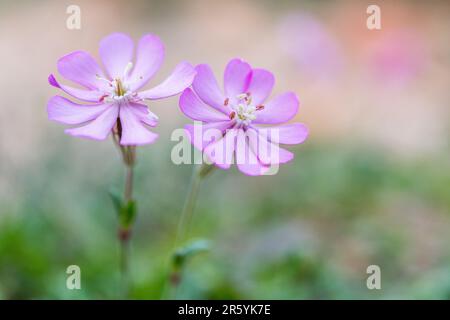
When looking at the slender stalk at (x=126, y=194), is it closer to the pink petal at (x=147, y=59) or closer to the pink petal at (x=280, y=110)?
the pink petal at (x=147, y=59)

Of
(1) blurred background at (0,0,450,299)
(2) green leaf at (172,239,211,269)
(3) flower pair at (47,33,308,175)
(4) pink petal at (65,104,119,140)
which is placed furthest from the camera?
(1) blurred background at (0,0,450,299)

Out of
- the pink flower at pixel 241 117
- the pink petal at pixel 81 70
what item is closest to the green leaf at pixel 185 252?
the pink flower at pixel 241 117

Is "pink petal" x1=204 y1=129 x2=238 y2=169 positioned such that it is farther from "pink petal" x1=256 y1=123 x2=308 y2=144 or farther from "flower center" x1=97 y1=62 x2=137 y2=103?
"flower center" x1=97 y1=62 x2=137 y2=103

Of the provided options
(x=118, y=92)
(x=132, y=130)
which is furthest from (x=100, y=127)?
(x=118, y=92)

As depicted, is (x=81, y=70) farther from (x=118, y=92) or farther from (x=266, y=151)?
(x=266, y=151)

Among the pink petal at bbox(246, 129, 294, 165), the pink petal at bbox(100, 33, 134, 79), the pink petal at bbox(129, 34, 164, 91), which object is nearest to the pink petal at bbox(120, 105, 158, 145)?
the pink petal at bbox(129, 34, 164, 91)

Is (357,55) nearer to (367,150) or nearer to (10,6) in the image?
(367,150)
